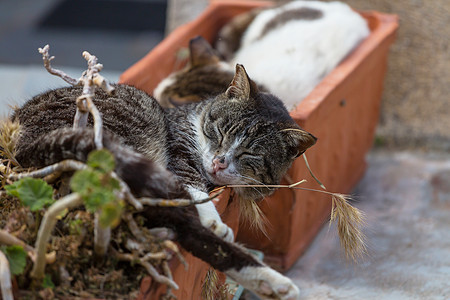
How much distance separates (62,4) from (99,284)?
5.16 meters

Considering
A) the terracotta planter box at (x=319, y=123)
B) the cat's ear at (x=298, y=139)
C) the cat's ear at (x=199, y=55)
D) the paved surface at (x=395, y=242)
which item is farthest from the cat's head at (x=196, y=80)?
the paved surface at (x=395, y=242)

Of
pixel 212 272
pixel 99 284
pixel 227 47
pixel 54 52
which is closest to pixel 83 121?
pixel 99 284

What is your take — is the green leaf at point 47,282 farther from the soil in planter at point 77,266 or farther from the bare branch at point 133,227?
the bare branch at point 133,227

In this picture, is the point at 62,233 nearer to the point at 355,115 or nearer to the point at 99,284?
the point at 99,284

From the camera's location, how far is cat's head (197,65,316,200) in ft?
5.87

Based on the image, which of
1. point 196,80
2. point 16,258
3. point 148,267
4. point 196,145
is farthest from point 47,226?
point 196,80

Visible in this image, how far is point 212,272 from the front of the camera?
1675 mm

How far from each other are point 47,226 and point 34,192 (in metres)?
0.14

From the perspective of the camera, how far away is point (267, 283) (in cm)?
136

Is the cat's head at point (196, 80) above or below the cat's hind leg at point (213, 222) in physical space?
above

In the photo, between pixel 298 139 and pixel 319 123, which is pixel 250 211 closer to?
pixel 298 139

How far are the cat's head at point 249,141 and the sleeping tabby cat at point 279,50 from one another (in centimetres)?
46

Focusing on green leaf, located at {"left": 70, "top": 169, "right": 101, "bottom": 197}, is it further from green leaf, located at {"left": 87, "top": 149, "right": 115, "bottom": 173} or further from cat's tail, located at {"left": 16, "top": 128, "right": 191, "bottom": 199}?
cat's tail, located at {"left": 16, "top": 128, "right": 191, "bottom": 199}

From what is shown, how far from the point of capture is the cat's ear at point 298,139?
175cm
